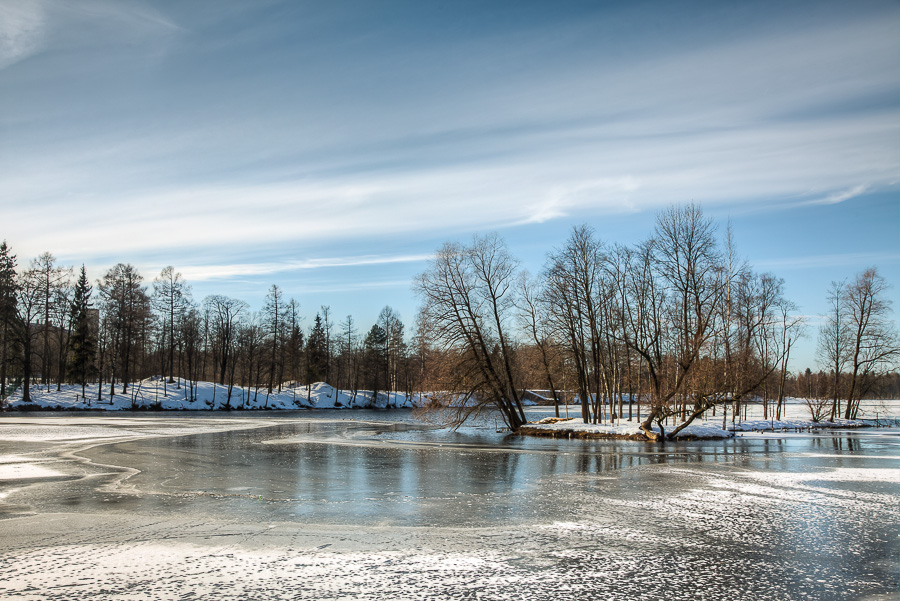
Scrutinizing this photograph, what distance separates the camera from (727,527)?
33.9 ft

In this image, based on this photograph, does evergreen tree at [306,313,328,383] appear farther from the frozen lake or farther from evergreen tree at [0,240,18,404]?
the frozen lake

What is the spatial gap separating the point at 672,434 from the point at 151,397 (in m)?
50.4

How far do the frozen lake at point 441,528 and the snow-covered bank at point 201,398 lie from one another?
22739mm

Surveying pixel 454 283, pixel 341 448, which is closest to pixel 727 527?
pixel 341 448

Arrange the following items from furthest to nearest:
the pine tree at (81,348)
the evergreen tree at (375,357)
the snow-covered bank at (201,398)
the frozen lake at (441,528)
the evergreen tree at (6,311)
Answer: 1. the evergreen tree at (375,357)
2. the pine tree at (81,348)
3. the snow-covered bank at (201,398)
4. the evergreen tree at (6,311)
5. the frozen lake at (441,528)

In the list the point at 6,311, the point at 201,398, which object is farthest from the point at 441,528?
the point at 201,398

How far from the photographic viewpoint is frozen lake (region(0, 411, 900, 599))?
7.13 m

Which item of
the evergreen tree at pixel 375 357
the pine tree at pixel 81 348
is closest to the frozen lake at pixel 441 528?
the pine tree at pixel 81 348

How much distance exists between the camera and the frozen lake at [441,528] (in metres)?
7.13

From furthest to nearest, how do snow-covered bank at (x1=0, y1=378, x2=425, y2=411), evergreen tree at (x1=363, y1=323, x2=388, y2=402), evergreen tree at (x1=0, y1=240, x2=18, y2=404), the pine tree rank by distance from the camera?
evergreen tree at (x1=363, y1=323, x2=388, y2=402) < the pine tree < snow-covered bank at (x1=0, y1=378, x2=425, y2=411) < evergreen tree at (x1=0, y1=240, x2=18, y2=404)

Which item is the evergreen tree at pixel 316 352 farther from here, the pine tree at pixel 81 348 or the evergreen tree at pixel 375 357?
the pine tree at pixel 81 348

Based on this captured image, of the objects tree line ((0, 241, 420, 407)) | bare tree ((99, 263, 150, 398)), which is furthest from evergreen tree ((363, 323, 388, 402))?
bare tree ((99, 263, 150, 398))

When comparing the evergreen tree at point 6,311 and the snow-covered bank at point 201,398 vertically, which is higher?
the evergreen tree at point 6,311

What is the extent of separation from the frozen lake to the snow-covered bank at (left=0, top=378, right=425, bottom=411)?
895 inches
